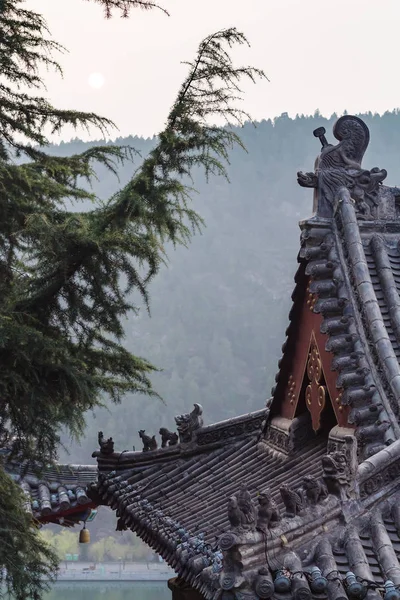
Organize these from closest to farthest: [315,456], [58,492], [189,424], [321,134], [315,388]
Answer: [315,456] → [315,388] → [321,134] → [189,424] → [58,492]

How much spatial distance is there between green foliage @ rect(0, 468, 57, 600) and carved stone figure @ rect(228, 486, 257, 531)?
2.36 m

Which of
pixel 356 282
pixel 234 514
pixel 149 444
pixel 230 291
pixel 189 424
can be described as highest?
pixel 230 291

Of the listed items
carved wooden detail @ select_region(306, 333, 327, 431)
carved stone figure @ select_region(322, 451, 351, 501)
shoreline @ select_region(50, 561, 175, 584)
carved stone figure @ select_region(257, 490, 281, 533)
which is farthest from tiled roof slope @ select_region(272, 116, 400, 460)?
shoreline @ select_region(50, 561, 175, 584)

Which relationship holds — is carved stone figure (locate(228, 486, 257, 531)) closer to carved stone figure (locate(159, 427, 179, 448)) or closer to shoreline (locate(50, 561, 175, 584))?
carved stone figure (locate(159, 427, 179, 448))

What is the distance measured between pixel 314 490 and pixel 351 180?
12.2 feet

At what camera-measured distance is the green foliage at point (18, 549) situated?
6742 mm

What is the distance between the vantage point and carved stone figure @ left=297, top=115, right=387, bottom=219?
324 inches

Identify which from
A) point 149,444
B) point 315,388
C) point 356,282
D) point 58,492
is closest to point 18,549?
point 315,388

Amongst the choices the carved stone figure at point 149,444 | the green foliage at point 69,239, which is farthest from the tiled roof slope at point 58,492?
the green foliage at point 69,239

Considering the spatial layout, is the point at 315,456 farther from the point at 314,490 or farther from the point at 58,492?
the point at 58,492

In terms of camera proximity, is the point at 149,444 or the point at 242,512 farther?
the point at 149,444

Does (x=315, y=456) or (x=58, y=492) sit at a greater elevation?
(x=58, y=492)

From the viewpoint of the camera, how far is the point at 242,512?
16.5 feet

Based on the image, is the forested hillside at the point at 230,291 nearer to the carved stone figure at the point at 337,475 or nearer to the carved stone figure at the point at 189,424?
the carved stone figure at the point at 189,424
